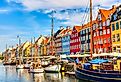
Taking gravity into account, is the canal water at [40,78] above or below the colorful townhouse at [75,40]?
below

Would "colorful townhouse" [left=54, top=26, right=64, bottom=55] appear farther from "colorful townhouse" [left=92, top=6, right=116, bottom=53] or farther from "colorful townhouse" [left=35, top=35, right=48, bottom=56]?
"colorful townhouse" [left=92, top=6, right=116, bottom=53]

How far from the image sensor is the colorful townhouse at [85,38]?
10924 centimetres

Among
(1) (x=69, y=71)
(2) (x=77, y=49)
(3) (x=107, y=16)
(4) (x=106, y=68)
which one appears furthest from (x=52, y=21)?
(4) (x=106, y=68)

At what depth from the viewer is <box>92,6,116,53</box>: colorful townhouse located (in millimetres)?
93500

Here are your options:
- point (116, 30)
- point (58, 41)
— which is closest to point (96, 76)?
point (116, 30)

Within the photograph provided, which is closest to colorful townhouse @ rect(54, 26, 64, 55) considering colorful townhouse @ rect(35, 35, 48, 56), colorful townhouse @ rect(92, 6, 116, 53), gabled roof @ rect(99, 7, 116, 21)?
colorful townhouse @ rect(35, 35, 48, 56)

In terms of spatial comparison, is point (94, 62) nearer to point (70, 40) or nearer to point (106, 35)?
point (106, 35)

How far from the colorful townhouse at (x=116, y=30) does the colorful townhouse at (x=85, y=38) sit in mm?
20938

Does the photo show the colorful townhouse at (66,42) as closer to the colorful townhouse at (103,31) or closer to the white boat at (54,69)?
the colorful townhouse at (103,31)

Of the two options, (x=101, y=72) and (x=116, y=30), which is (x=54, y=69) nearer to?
(x=116, y=30)

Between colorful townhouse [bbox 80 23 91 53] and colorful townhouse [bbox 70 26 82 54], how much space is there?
3983mm

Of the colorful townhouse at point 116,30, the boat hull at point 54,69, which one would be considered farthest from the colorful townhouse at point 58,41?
the boat hull at point 54,69

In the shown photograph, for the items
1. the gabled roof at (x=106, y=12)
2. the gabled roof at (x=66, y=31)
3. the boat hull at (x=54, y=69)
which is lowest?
the boat hull at (x=54, y=69)

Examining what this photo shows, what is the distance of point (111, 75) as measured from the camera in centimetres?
4300
